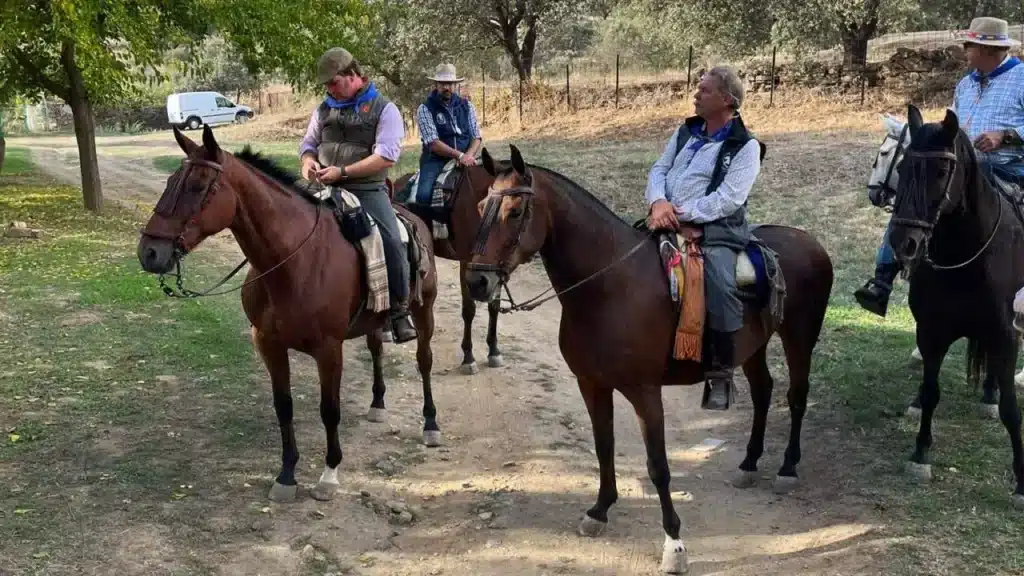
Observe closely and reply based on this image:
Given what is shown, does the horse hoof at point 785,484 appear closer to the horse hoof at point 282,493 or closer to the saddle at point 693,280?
the saddle at point 693,280

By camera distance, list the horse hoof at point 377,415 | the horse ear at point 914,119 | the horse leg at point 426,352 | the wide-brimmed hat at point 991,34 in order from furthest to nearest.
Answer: the horse hoof at point 377,415 → the horse leg at point 426,352 → the wide-brimmed hat at point 991,34 → the horse ear at point 914,119

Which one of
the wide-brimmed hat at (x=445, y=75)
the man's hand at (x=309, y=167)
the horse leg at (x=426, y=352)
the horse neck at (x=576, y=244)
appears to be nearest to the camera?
the horse neck at (x=576, y=244)

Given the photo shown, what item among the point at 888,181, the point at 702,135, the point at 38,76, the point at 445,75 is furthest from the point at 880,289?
the point at 38,76

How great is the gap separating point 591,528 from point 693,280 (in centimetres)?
165

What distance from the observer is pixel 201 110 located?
46.9 m

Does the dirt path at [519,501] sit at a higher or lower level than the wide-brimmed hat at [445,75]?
lower

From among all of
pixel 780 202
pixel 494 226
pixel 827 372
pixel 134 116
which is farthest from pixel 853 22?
pixel 134 116

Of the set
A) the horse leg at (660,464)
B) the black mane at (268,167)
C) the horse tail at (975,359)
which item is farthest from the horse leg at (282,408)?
the horse tail at (975,359)

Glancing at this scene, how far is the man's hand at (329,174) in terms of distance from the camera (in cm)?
586

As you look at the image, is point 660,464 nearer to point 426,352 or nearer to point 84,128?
point 426,352

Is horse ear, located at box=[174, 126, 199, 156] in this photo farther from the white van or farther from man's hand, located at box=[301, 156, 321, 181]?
the white van

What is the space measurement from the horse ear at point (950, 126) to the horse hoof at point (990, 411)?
2.81 meters

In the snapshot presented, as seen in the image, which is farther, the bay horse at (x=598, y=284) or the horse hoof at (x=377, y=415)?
the horse hoof at (x=377, y=415)

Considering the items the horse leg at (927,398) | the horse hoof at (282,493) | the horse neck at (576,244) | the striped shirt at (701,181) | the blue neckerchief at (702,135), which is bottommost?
the horse hoof at (282,493)
